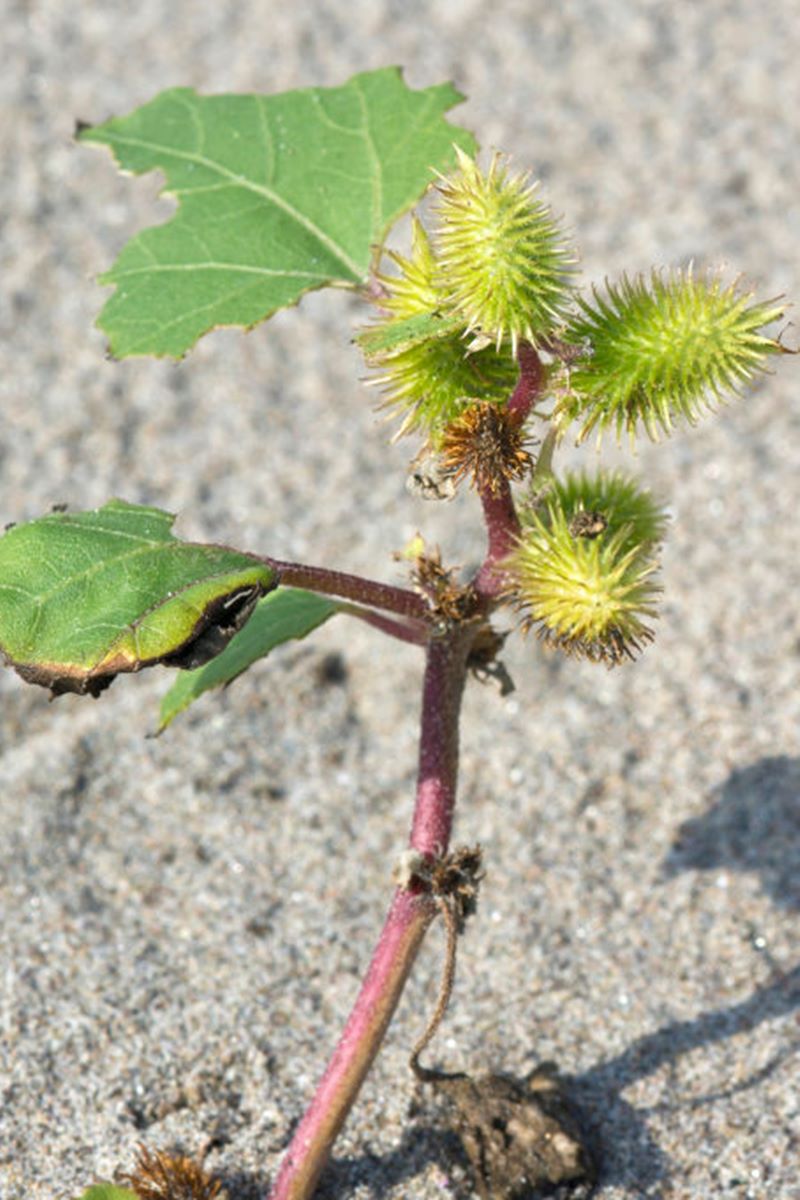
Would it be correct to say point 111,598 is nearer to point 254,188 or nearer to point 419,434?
point 419,434

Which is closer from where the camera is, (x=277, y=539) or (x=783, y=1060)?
(x=783, y=1060)

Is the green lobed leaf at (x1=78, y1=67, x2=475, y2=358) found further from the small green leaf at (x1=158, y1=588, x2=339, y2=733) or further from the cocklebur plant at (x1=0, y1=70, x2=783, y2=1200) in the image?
the small green leaf at (x1=158, y1=588, x2=339, y2=733)

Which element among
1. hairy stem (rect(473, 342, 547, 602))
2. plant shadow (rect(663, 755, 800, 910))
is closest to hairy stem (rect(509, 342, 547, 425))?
hairy stem (rect(473, 342, 547, 602))

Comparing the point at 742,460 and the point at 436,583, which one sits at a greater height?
the point at 742,460

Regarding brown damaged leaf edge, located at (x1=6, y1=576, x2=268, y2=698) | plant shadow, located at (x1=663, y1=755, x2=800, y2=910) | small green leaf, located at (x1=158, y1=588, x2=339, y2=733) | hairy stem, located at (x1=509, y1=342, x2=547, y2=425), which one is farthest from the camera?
plant shadow, located at (x1=663, y1=755, x2=800, y2=910)

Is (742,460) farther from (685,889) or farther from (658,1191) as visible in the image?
(658,1191)

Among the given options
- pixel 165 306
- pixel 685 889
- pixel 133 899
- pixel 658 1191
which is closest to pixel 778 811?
pixel 685 889
